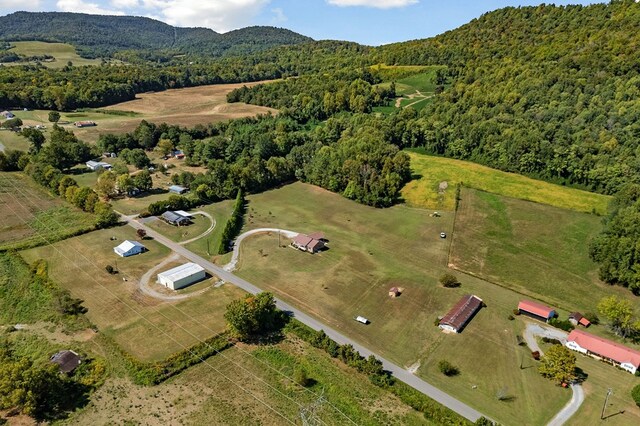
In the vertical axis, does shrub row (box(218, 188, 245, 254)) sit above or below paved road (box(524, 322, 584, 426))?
above

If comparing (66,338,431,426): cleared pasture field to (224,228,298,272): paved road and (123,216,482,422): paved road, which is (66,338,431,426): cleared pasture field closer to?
(123,216,482,422): paved road

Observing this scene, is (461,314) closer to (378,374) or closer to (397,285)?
(397,285)

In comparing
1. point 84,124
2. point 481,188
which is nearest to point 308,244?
point 481,188

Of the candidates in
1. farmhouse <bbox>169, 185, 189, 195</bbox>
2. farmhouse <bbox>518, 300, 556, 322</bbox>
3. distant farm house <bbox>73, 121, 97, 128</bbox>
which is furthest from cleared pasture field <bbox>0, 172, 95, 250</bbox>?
farmhouse <bbox>518, 300, 556, 322</bbox>

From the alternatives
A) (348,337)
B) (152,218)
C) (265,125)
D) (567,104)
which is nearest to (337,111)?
(265,125)

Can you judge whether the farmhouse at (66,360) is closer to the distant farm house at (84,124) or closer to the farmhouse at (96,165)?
the farmhouse at (96,165)

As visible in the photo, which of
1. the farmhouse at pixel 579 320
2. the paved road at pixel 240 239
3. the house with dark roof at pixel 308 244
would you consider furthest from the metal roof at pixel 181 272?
the farmhouse at pixel 579 320

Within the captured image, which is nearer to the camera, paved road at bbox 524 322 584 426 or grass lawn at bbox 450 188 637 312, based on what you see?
paved road at bbox 524 322 584 426
